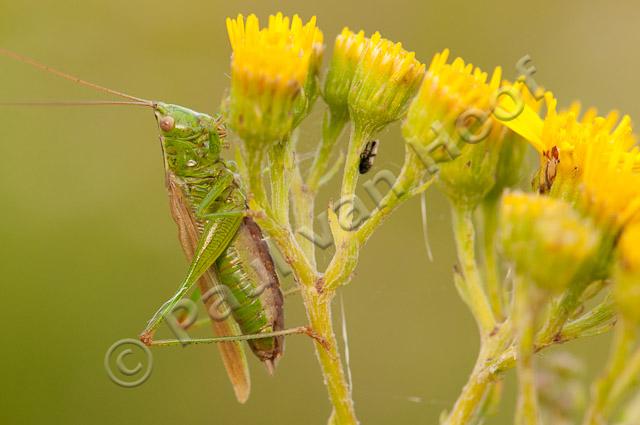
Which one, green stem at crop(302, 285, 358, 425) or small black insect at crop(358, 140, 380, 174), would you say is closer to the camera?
green stem at crop(302, 285, 358, 425)

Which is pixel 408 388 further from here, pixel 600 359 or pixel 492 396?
pixel 492 396

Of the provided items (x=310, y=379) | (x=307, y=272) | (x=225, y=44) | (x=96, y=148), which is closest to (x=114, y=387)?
(x=310, y=379)

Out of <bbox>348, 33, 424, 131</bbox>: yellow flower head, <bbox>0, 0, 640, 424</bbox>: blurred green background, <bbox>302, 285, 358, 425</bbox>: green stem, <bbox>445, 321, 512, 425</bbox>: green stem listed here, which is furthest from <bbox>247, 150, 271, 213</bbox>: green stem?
<bbox>0, 0, 640, 424</bbox>: blurred green background

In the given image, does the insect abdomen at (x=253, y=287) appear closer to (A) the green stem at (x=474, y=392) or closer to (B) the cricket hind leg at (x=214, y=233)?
(B) the cricket hind leg at (x=214, y=233)

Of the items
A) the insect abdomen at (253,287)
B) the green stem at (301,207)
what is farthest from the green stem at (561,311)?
the insect abdomen at (253,287)

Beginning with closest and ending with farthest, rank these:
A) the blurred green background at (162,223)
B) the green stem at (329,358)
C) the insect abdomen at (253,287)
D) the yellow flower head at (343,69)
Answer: the green stem at (329,358)
the yellow flower head at (343,69)
the insect abdomen at (253,287)
the blurred green background at (162,223)

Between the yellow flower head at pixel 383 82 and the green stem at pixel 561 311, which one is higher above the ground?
the yellow flower head at pixel 383 82

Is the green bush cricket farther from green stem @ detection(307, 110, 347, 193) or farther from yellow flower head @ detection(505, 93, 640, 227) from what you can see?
yellow flower head @ detection(505, 93, 640, 227)
